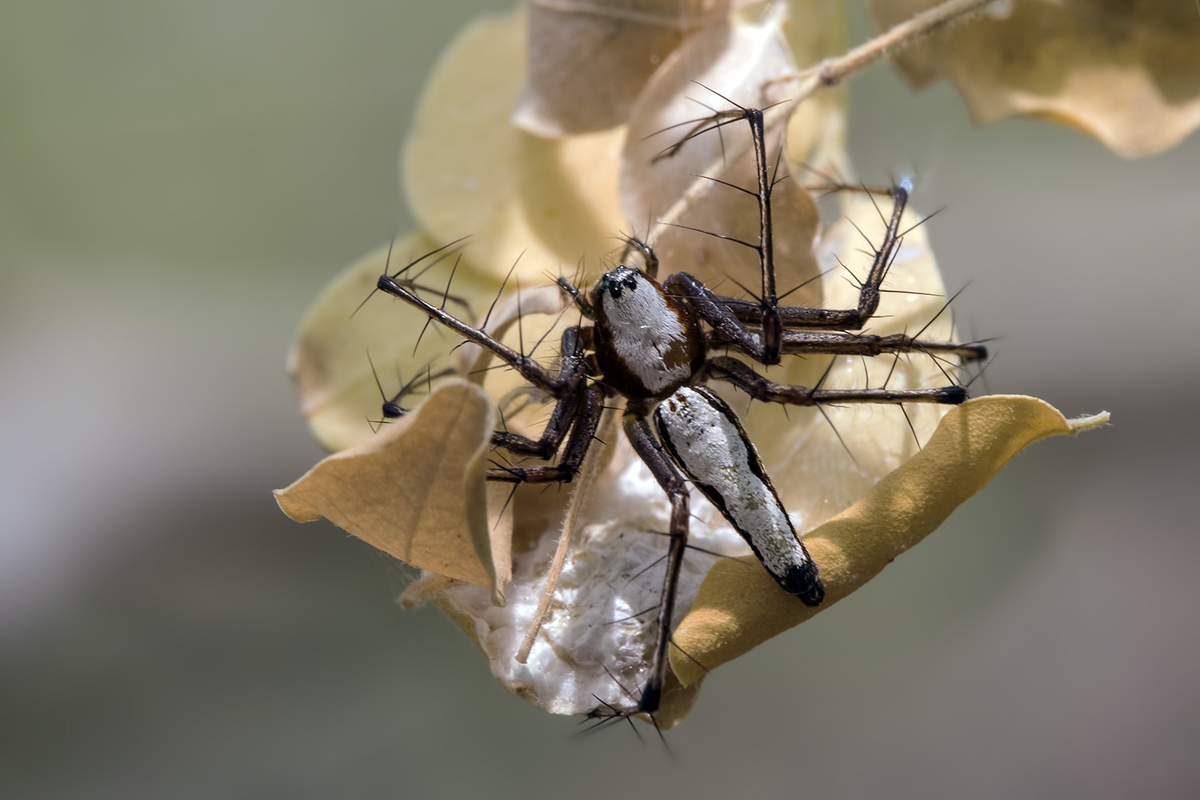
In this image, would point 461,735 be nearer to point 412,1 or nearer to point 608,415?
point 608,415

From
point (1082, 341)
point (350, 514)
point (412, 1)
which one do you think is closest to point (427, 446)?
point (350, 514)

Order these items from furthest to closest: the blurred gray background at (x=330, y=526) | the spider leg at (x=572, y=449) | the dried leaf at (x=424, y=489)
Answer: the blurred gray background at (x=330, y=526) → the spider leg at (x=572, y=449) → the dried leaf at (x=424, y=489)

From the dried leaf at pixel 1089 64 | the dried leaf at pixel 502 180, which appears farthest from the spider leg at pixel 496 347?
the dried leaf at pixel 1089 64

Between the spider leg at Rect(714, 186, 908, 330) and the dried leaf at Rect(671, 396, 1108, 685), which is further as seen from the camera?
the spider leg at Rect(714, 186, 908, 330)

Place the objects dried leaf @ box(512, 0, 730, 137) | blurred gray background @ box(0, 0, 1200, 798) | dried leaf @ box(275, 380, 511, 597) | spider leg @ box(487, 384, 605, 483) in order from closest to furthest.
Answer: dried leaf @ box(275, 380, 511, 597) → spider leg @ box(487, 384, 605, 483) → dried leaf @ box(512, 0, 730, 137) → blurred gray background @ box(0, 0, 1200, 798)

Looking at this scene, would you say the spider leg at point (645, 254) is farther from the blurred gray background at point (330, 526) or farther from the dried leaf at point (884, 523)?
the blurred gray background at point (330, 526)

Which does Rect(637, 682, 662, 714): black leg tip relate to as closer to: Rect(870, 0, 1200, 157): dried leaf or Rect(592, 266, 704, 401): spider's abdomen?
Rect(592, 266, 704, 401): spider's abdomen

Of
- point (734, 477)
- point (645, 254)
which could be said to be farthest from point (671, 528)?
point (645, 254)

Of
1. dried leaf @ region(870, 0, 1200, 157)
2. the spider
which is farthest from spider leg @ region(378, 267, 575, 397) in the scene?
dried leaf @ region(870, 0, 1200, 157)
